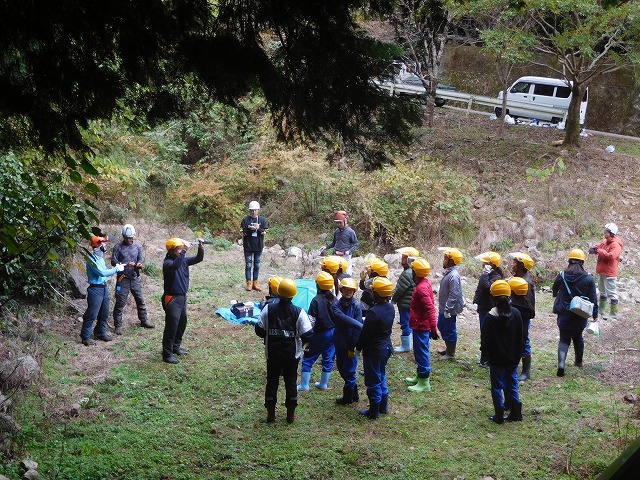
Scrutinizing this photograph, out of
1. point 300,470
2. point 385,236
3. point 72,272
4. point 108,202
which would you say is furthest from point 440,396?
point 108,202

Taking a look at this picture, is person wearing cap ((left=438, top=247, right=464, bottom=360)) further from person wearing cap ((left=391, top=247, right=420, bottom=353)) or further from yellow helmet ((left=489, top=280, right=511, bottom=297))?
yellow helmet ((left=489, top=280, right=511, bottom=297))

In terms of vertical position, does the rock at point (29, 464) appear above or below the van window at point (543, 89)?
below

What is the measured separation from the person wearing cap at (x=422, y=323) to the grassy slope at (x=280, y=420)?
26cm

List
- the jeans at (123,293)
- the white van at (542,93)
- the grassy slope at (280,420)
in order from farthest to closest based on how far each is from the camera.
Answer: the white van at (542,93) < the jeans at (123,293) < the grassy slope at (280,420)

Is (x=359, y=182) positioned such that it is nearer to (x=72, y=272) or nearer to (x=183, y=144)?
(x=183, y=144)

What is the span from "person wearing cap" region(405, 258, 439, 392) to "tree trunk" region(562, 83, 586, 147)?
44.9 feet

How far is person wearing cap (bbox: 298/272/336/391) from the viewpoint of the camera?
816cm

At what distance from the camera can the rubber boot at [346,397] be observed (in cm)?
820

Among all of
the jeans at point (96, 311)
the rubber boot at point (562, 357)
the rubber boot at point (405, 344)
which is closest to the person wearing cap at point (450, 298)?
the rubber boot at point (405, 344)

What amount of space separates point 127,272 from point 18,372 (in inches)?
108

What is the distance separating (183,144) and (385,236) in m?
7.14

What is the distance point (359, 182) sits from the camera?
59.7 ft

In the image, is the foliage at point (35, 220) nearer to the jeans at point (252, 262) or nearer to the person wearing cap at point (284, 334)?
the person wearing cap at point (284, 334)

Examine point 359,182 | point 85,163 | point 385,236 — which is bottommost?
point 385,236
